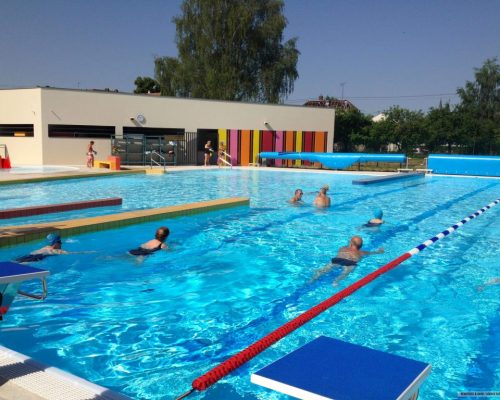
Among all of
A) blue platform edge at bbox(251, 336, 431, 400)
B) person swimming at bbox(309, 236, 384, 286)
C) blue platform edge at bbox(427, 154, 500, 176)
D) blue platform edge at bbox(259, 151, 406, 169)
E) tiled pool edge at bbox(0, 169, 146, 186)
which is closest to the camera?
blue platform edge at bbox(251, 336, 431, 400)

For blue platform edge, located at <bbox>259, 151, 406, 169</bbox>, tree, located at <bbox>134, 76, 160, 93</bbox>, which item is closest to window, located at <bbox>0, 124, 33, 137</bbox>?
blue platform edge, located at <bbox>259, 151, 406, 169</bbox>

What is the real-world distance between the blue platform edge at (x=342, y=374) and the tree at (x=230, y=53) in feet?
119

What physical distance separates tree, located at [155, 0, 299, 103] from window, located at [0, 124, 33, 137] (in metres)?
17.4

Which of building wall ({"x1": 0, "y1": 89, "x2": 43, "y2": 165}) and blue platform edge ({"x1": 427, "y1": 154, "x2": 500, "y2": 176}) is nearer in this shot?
building wall ({"x1": 0, "y1": 89, "x2": 43, "y2": 165})

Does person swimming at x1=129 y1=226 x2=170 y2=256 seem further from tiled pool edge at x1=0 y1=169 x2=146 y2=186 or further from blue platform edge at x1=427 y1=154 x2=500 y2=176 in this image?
blue platform edge at x1=427 y1=154 x2=500 y2=176

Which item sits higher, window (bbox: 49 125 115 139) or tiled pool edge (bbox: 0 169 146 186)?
window (bbox: 49 125 115 139)

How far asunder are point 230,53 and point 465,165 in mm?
21538

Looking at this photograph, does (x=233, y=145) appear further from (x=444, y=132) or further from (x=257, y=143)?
(x=444, y=132)

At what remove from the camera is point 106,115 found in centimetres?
2309

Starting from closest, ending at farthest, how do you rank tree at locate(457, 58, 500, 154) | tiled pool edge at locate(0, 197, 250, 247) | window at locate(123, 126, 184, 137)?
tiled pool edge at locate(0, 197, 250, 247)
window at locate(123, 126, 184, 137)
tree at locate(457, 58, 500, 154)

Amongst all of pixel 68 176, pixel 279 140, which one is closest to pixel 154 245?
pixel 68 176

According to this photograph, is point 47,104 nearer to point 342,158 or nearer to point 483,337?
point 342,158

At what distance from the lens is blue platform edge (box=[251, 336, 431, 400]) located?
1.66 meters

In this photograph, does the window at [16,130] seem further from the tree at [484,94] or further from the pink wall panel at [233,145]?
the tree at [484,94]
